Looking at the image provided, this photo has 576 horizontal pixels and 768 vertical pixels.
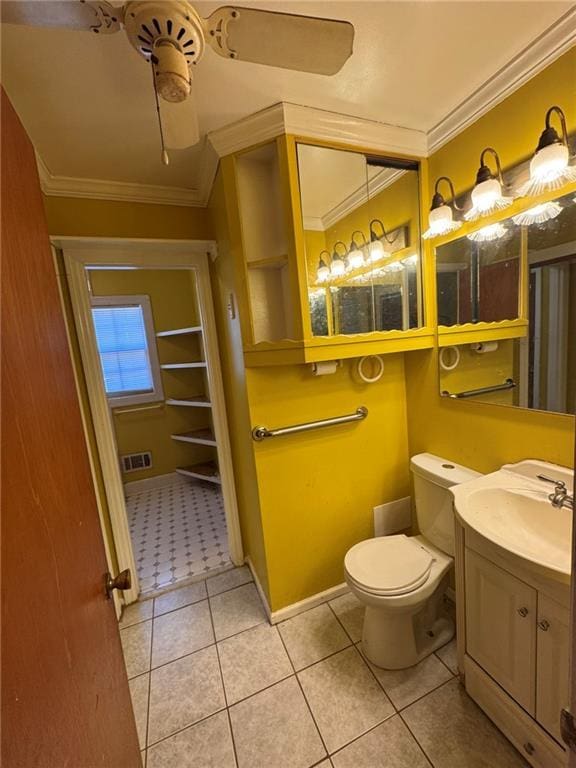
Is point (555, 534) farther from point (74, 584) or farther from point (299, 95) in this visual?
point (299, 95)

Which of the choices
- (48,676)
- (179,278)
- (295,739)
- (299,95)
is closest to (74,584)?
(48,676)

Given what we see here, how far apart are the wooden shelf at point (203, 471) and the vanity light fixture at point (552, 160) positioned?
2.97 metres

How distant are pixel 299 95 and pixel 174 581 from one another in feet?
8.71

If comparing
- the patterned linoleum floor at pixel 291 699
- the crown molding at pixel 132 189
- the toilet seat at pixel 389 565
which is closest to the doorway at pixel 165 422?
the crown molding at pixel 132 189

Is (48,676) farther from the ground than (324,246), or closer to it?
closer to it

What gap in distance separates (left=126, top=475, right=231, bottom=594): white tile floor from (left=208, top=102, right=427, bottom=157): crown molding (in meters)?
2.43

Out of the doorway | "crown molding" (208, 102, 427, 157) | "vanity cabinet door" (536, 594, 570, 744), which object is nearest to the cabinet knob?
"vanity cabinet door" (536, 594, 570, 744)

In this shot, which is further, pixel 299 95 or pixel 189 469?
pixel 189 469

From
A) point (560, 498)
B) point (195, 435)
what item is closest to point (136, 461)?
point (195, 435)

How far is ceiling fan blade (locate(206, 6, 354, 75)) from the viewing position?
2.14 feet

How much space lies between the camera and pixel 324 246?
1418 mm

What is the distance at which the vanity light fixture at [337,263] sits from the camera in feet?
4.77

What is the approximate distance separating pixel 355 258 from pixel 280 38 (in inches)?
35.5

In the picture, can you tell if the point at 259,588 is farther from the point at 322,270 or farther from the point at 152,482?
the point at 152,482
